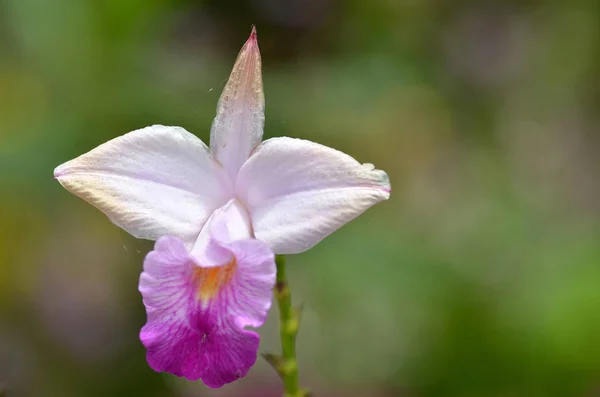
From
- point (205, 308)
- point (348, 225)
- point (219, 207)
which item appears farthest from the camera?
point (348, 225)

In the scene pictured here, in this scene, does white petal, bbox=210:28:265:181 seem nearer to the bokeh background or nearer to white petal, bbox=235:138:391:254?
white petal, bbox=235:138:391:254

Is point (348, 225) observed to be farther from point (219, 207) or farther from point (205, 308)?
point (205, 308)

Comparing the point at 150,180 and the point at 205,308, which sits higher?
the point at 150,180

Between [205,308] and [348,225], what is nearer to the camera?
[205,308]

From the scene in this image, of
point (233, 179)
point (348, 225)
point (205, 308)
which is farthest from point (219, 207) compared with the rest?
point (348, 225)

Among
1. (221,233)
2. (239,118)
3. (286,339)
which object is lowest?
(286,339)

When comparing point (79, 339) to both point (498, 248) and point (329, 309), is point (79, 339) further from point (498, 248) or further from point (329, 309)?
point (498, 248)
